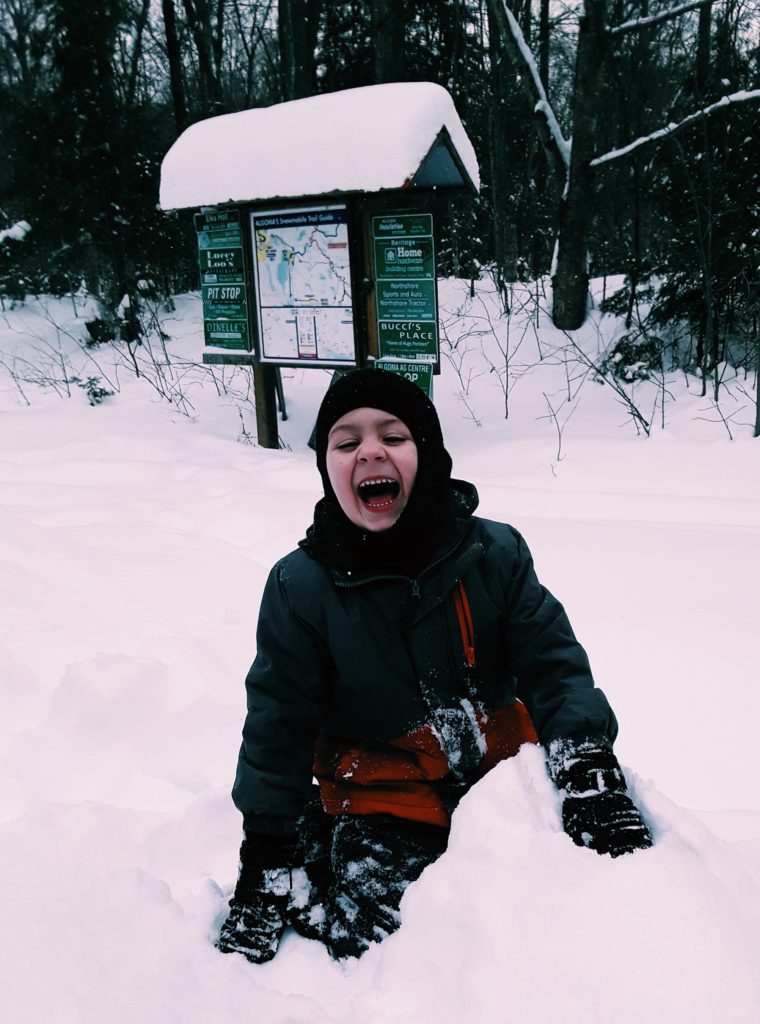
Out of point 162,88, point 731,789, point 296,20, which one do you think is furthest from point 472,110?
point 731,789

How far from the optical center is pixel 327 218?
554 cm

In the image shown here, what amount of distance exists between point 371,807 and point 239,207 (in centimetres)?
522

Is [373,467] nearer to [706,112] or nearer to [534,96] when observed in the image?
[706,112]

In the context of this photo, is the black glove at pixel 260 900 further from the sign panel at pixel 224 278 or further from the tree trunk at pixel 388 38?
the tree trunk at pixel 388 38

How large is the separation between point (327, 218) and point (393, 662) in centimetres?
458

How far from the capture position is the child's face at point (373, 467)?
1.61 m

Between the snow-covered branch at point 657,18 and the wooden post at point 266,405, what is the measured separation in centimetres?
531

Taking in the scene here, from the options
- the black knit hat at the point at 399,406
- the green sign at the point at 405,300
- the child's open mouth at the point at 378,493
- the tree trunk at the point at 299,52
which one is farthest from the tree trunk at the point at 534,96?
the child's open mouth at the point at 378,493

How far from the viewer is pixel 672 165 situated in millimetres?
8047

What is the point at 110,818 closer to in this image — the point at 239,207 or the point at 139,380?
the point at 239,207

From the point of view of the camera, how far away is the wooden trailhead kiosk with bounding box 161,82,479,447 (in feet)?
16.6

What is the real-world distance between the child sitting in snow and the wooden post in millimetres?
4694

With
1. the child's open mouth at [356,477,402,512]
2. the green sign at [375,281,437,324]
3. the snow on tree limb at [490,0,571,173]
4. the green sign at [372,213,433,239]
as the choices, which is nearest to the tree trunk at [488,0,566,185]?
the snow on tree limb at [490,0,571,173]

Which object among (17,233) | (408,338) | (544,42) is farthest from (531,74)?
(17,233)
